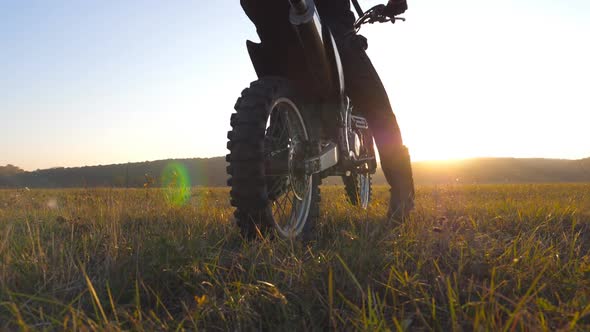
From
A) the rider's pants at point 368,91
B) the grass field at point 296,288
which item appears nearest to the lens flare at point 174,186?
the rider's pants at point 368,91

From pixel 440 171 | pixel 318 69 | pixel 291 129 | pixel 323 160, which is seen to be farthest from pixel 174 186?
pixel 440 171

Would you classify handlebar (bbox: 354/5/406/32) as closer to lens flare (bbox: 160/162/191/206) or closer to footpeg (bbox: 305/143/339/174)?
footpeg (bbox: 305/143/339/174)

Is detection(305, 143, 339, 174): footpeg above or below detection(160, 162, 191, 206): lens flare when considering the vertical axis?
above

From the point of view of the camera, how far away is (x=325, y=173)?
376cm

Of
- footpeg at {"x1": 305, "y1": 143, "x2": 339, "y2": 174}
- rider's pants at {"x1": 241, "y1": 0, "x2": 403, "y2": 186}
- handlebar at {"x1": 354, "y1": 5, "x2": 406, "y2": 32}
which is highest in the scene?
handlebar at {"x1": 354, "y1": 5, "x2": 406, "y2": 32}

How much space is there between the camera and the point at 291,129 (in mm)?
3488

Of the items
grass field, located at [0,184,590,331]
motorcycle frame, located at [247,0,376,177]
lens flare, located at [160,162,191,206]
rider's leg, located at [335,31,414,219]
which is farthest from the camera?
lens flare, located at [160,162,191,206]

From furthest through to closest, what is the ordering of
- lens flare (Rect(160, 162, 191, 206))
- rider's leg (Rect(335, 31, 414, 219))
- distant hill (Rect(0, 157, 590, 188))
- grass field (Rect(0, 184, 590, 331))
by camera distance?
distant hill (Rect(0, 157, 590, 188)) < lens flare (Rect(160, 162, 191, 206)) < rider's leg (Rect(335, 31, 414, 219)) < grass field (Rect(0, 184, 590, 331))

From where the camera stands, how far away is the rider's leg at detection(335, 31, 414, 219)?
3688mm

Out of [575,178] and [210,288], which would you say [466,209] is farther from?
[575,178]

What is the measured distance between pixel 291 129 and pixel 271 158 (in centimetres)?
46

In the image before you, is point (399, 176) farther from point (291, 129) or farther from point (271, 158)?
point (271, 158)

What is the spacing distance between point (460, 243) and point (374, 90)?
1742mm

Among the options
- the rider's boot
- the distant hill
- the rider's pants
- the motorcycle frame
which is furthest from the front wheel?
the distant hill
